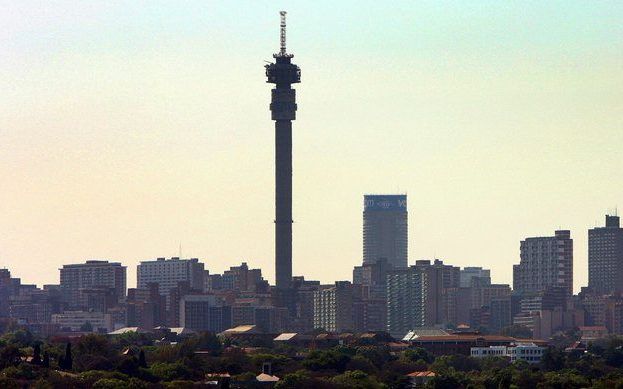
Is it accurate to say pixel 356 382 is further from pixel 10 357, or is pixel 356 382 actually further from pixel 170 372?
pixel 10 357

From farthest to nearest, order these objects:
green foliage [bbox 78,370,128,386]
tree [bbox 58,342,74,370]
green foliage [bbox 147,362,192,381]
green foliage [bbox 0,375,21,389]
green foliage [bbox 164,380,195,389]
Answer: tree [bbox 58,342,74,370], green foliage [bbox 147,362,192,381], green foliage [bbox 78,370,128,386], green foliage [bbox 164,380,195,389], green foliage [bbox 0,375,21,389]

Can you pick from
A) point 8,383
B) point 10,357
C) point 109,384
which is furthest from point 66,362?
point 8,383

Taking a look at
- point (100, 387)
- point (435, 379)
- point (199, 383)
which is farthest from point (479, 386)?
point (100, 387)

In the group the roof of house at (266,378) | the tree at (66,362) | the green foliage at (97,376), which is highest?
the tree at (66,362)

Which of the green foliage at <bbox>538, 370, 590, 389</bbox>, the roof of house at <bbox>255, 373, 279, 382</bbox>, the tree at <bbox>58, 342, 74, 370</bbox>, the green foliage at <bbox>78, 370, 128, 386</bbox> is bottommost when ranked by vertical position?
the green foliage at <bbox>538, 370, 590, 389</bbox>

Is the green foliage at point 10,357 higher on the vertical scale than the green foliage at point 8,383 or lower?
higher

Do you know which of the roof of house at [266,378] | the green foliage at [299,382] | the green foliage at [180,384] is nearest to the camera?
the green foliage at [180,384]

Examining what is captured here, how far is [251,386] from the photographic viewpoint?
184 m

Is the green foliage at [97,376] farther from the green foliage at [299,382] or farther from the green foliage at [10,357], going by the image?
the green foliage at [299,382]

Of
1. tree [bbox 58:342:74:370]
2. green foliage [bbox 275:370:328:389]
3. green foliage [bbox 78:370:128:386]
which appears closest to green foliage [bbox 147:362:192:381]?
tree [bbox 58:342:74:370]

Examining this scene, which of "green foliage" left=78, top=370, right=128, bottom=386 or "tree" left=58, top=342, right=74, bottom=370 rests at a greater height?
"tree" left=58, top=342, right=74, bottom=370

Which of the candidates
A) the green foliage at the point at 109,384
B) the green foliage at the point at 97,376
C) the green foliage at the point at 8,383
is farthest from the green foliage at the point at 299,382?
the green foliage at the point at 8,383

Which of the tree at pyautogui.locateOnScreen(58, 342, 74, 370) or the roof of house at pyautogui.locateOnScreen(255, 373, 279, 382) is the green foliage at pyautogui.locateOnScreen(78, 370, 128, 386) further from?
the roof of house at pyautogui.locateOnScreen(255, 373, 279, 382)

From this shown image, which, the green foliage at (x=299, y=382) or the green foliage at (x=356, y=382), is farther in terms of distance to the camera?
the green foliage at (x=356, y=382)
